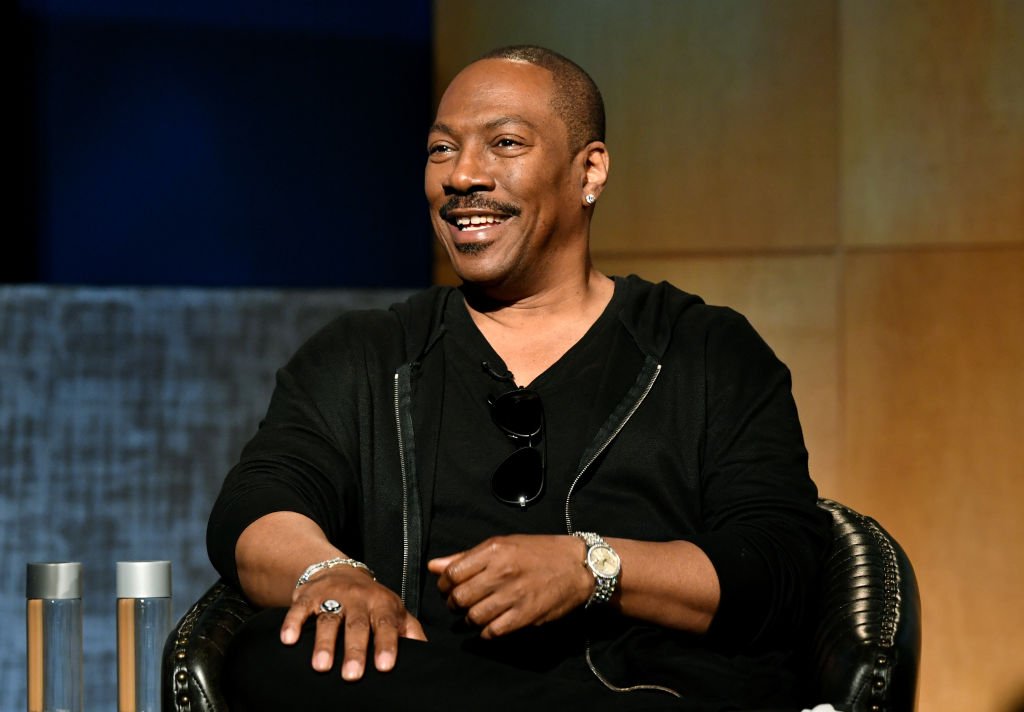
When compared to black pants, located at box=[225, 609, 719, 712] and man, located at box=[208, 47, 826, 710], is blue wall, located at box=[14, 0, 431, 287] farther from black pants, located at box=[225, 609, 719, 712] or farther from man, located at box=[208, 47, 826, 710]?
black pants, located at box=[225, 609, 719, 712]

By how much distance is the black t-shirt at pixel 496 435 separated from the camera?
7.00ft

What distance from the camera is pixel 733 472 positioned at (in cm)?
215

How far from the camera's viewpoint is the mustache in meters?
2.28

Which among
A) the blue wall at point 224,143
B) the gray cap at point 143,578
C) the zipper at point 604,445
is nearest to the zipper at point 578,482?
the zipper at point 604,445

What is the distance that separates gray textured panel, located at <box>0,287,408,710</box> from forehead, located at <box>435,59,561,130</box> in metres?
1.06

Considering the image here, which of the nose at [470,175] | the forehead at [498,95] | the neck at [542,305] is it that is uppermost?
the forehead at [498,95]

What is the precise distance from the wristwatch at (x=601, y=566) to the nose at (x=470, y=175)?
642 mm

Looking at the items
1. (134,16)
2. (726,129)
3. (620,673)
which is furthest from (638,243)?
(620,673)

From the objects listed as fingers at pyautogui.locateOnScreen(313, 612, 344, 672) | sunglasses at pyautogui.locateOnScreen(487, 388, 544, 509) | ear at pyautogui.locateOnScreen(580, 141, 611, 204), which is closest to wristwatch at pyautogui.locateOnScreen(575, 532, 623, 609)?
sunglasses at pyautogui.locateOnScreen(487, 388, 544, 509)

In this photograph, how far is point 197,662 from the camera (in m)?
1.88

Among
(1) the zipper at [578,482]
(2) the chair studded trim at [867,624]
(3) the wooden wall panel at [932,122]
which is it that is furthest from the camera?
(3) the wooden wall panel at [932,122]

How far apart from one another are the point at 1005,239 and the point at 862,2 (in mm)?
665

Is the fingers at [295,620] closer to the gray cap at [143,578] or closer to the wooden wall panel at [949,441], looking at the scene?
the gray cap at [143,578]

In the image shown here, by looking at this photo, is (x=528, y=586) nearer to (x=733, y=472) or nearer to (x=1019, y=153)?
(x=733, y=472)
